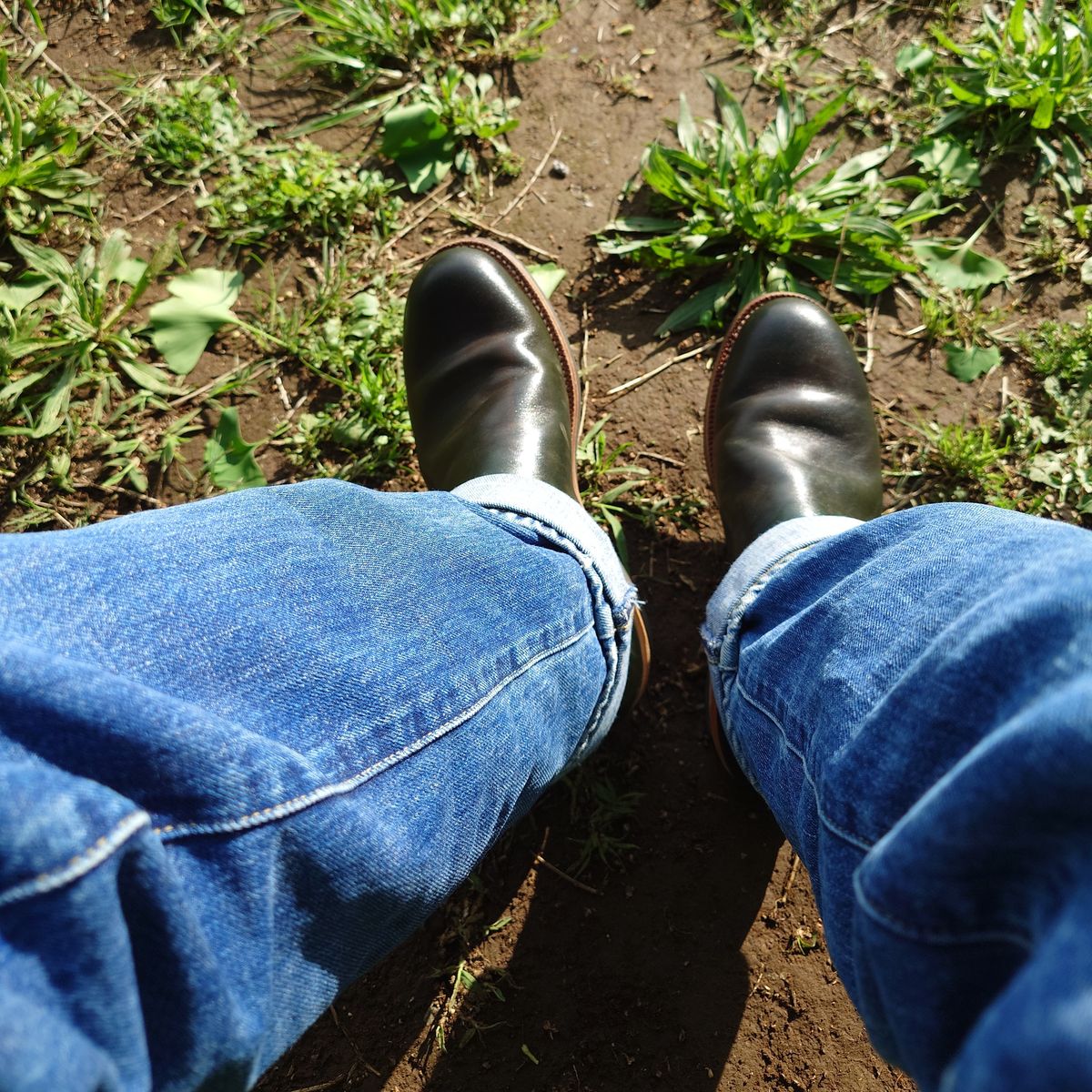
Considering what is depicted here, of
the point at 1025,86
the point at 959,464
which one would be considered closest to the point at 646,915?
the point at 959,464

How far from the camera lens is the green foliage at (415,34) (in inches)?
65.7

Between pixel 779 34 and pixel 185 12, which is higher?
pixel 185 12

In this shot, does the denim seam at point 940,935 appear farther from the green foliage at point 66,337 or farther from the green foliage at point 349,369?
the green foliage at point 66,337

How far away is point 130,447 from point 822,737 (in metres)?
1.39

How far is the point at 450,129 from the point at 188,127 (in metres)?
0.56

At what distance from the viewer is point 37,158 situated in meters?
1.65

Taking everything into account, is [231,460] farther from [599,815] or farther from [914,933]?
[914,933]

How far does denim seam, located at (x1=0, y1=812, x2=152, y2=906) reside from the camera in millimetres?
518

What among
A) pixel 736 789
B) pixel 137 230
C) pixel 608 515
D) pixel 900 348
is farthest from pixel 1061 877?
pixel 137 230

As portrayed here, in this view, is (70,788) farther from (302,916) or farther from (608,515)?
(608,515)

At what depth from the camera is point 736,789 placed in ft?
4.46

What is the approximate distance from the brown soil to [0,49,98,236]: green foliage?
0.47 m

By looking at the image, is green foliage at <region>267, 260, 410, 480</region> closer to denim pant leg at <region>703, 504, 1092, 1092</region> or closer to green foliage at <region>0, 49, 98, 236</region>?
green foliage at <region>0, 49, 98, 236</region>

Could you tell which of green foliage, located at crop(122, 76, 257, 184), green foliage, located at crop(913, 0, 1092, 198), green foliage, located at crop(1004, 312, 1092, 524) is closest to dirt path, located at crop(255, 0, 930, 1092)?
green foliage, located at crop(1004, 312, 1092, 524)
